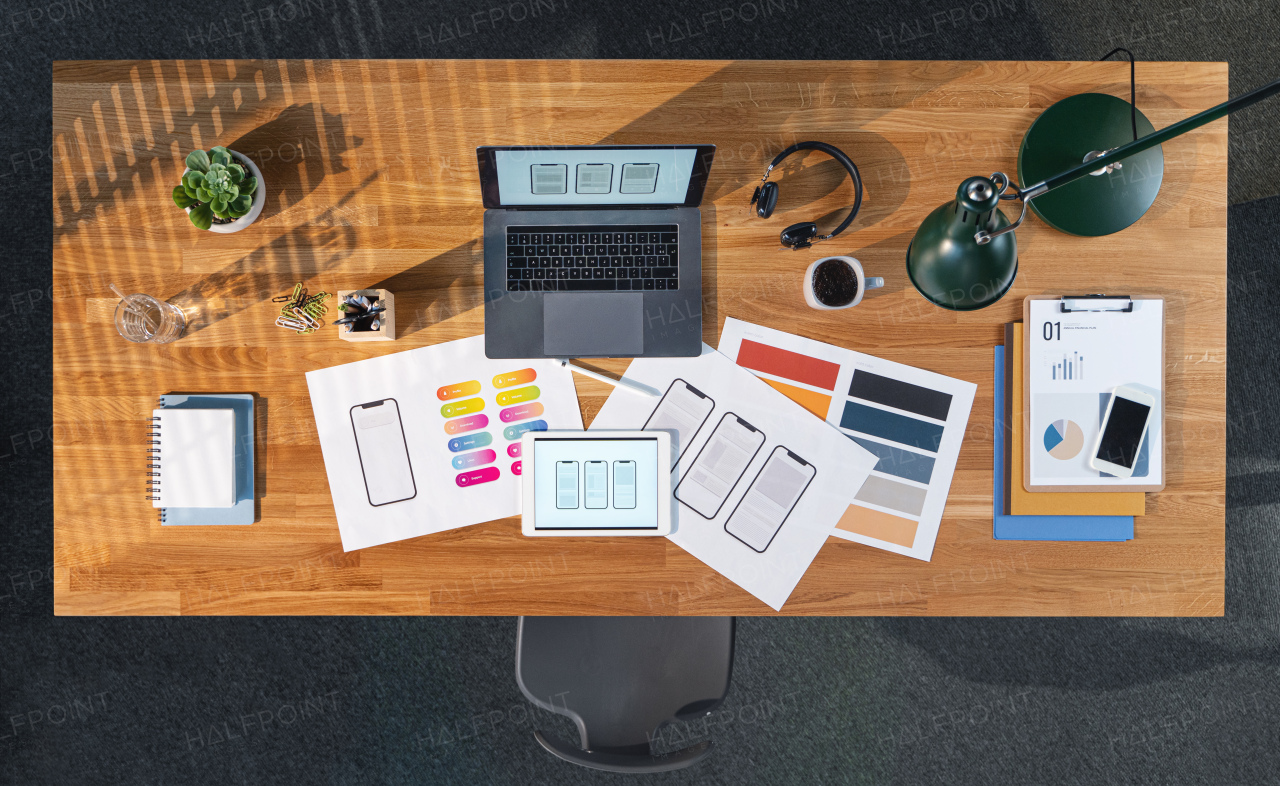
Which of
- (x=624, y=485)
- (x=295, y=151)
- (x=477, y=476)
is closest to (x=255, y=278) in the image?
(x=295, y=151)

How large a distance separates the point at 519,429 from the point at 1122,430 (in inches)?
45.6

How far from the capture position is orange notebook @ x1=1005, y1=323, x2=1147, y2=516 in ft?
4.13

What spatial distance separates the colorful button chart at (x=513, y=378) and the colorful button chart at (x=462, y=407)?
48mm

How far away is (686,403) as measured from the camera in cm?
129

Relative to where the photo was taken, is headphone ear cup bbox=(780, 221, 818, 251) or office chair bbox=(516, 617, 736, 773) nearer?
headphone ear cup bbox=(780, 221, 818, 251)

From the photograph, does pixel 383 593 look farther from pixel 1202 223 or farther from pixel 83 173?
pixel 1202 223

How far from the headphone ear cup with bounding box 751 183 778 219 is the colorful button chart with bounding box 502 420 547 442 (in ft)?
1.96

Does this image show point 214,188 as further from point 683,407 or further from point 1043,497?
point 1043,497

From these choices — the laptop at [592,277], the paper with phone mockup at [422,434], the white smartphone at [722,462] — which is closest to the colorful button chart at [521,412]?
the paper with phone mockup at [422,434]

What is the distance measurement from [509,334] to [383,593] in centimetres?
57

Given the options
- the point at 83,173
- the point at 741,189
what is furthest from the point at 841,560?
the point at 83,173

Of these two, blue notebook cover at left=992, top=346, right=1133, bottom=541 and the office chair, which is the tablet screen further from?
blue notebook cover at left=992, top=346, right=1133, bottom=541

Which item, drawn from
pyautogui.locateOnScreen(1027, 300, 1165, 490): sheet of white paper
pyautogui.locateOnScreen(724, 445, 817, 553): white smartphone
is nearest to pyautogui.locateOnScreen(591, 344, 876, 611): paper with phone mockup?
pyautogui.locateOnScreen(724, 445, 817, 553): white smartphone

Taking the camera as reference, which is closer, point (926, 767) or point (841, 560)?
point (841, 560)
